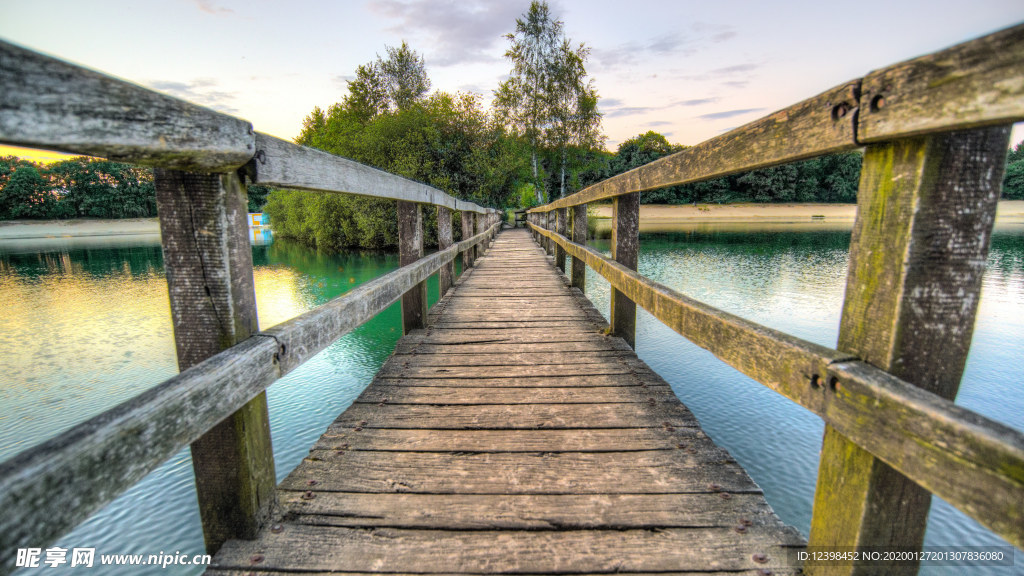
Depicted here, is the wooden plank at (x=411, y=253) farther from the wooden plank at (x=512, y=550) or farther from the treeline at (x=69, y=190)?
the treeline at (x=69, y=190)

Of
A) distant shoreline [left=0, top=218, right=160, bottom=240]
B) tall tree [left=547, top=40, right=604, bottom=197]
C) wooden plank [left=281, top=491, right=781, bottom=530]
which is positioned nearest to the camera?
wooden plank [left=281, top=491, right=781, bottom=530]

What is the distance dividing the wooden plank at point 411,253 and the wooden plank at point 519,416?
4.23 feet

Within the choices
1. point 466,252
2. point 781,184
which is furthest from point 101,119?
point 781,184

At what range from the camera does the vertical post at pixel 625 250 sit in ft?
10.7

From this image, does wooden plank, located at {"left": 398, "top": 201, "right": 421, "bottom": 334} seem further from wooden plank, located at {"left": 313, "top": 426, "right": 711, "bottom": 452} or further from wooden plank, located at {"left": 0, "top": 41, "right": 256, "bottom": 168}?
wooden plank, located at {"left": 0, "top": 41, "right": 256, "bottom": 168}

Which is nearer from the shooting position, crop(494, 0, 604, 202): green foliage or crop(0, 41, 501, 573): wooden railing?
crop(0, 41, 501, 573): wooden railing

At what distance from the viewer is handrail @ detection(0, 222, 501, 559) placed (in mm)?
608

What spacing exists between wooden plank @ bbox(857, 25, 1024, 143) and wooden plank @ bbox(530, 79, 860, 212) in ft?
0.18

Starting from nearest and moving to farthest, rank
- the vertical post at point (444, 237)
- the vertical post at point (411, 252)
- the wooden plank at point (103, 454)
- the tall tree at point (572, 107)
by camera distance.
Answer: the wooden plank at point (103, 454)
the vertical post at point (411, 252)
the vertical post at point (444, 237)
the tall tree at point (572, 107)

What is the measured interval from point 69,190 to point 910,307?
68.2 metres

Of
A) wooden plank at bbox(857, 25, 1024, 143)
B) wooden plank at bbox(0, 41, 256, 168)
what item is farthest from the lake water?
wooden plank at bbox(857, 25, 1024, 143)

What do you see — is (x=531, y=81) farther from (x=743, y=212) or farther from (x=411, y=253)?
(x=743, y=212)

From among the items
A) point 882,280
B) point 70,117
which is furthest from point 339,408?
point 882,280

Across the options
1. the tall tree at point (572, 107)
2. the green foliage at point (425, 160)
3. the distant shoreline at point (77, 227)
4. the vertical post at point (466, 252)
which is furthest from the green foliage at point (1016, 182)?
the distant shoreline at point (77, 227)
